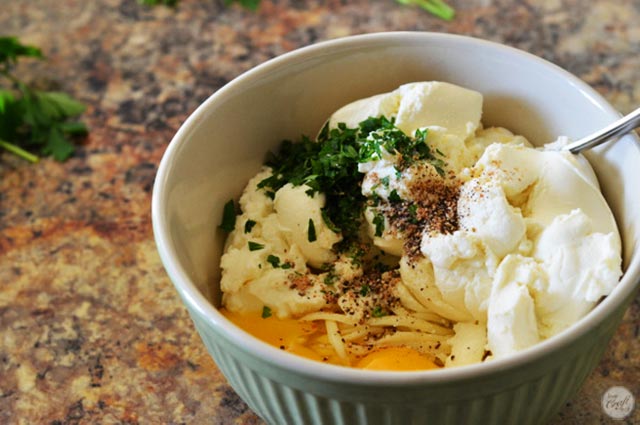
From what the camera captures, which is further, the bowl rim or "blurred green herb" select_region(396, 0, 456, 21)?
"blurred green herb" select_region(396, 0, 456, 21)

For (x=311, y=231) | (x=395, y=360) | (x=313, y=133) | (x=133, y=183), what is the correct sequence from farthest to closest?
(x=133, y=183) → (x=313, y=133) → (x=311, y=231) → (x=395, y=360)

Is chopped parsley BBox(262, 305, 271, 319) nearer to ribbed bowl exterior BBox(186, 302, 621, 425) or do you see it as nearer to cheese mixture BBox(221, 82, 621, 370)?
cheese mixture BBox(221, 82, 621, 370)

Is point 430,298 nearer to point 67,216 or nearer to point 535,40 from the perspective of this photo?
point 67,216

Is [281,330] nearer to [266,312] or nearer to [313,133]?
[266,312]

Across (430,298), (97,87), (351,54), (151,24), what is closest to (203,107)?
(351,54)

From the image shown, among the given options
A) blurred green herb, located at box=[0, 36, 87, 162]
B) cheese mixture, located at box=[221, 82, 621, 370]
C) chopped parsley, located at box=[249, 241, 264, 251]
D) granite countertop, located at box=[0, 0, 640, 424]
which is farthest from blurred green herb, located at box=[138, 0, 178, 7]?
chopped parsley, located at box=[249, 241, 264, 251]

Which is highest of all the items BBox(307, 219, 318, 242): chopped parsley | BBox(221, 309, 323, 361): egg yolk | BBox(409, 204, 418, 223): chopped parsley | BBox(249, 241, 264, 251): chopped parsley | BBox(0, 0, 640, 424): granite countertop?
BBox(409, 204, 418, 223): chopped parsley

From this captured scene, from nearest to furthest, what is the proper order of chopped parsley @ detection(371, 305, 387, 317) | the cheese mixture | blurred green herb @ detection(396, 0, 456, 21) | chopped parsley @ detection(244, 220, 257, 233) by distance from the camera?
the cheese mixture, chopped parsley @ detection(371, 305, 387, 317), chopped parsley @ detection(244, 220, 257, 233), blurred green herb @ detection(396, 0, 456, 21)

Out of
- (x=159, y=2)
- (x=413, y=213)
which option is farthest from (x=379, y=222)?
(x=159, y=2)
